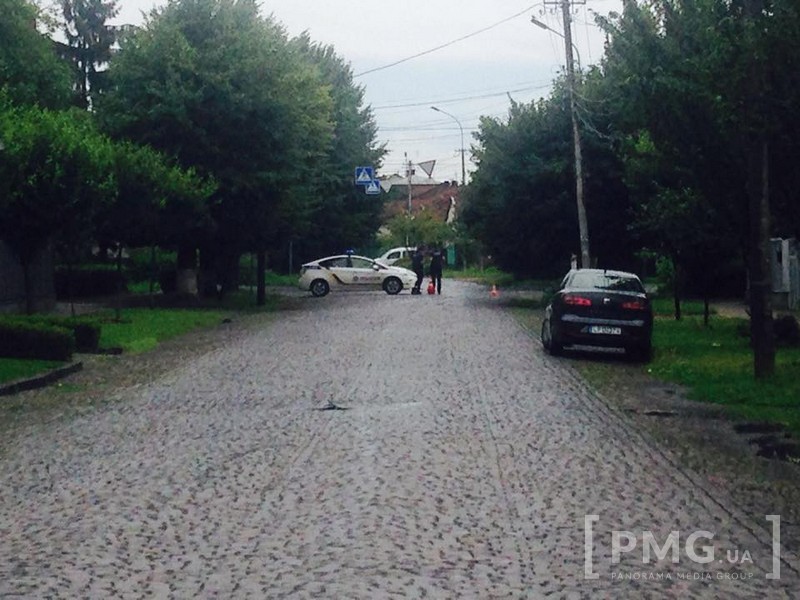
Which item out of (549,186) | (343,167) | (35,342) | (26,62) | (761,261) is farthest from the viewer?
(343,167)

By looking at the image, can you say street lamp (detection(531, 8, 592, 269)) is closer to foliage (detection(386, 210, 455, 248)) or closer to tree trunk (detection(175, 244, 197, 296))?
tree trunk (detection(175, 244, 197, 296))

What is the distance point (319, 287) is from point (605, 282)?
29758 mm

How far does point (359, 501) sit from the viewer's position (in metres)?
9.94

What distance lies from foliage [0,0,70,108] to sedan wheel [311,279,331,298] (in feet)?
54.7

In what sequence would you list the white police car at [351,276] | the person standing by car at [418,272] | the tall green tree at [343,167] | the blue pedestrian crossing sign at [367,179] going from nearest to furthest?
the white police car at [351,276] → the person standing by car at [418,272] → the blue pedestrian crossing sign at [367,179] → the tall green tree at [343,167]

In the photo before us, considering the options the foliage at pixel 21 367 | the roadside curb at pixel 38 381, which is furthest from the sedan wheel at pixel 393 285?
the foliage at pixel 21 367

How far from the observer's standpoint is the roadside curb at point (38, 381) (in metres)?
18.6

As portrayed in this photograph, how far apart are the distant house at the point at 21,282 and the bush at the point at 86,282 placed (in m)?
4.86

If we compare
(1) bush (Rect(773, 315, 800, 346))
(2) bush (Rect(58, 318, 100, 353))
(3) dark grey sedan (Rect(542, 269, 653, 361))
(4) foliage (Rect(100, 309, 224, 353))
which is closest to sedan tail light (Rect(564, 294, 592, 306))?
(3) dark grey sedan (Rect(542, 269, 653, 361))

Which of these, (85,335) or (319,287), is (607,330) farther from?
(319,287)

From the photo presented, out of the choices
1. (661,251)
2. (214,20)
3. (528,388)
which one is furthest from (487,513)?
(214,20)

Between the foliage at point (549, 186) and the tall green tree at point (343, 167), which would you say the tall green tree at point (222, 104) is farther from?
the tall green tree at point (343, 167)

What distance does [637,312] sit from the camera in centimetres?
2391

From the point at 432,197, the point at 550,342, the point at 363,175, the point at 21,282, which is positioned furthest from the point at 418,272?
the point at 432,197
